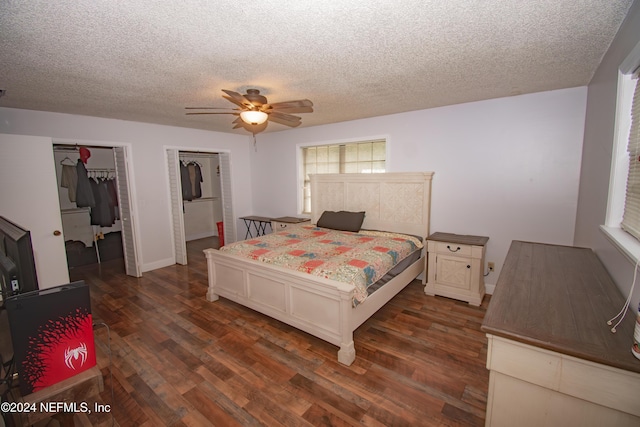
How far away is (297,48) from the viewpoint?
195 cm

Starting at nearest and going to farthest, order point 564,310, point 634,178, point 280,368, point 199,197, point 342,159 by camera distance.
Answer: point 564,310 < point 634,178 < point 280,368 < point 342,159 < point 199,197

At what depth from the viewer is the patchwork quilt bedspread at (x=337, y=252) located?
8.41 ft

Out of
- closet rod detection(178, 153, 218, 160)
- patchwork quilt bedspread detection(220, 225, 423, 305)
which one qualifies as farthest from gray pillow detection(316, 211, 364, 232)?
closet rod detection(178, 153, 218, 160)

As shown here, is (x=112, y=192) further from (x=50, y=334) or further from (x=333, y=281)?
(x=50, y=334)

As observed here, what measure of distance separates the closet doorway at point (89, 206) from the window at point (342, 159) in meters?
3.10

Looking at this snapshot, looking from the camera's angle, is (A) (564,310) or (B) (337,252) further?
(B) (337,252)

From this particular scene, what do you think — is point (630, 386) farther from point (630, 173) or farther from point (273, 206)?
point (273, 206)

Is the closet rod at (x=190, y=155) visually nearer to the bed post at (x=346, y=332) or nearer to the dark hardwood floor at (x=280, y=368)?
the dark hardwood floor at (x=280, y=368)

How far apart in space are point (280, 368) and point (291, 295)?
640 millimetres

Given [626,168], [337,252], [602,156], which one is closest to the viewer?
[626,168]

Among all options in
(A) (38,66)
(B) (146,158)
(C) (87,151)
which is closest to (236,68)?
(A) (38,66)

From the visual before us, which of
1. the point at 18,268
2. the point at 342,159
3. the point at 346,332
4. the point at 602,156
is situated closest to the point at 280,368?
the point at 346,332

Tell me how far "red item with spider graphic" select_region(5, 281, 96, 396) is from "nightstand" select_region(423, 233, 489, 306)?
3317 mm

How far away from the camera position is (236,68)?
7.50ft
